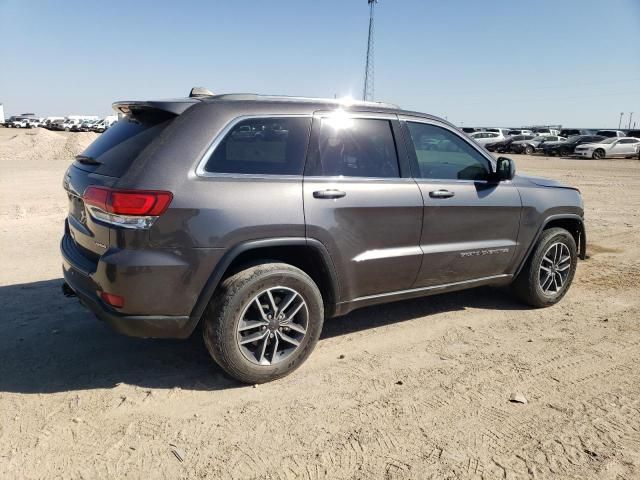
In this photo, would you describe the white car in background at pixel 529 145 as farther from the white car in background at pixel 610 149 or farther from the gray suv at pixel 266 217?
the gray suv at pixel 266 217

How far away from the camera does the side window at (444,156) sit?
409 cm

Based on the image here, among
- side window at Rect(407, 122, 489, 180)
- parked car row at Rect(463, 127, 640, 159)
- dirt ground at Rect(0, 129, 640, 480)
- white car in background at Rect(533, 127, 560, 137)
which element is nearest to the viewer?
dirt ground at Rect(0, 129, 640, 480)

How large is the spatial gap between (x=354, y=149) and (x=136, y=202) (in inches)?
64.2

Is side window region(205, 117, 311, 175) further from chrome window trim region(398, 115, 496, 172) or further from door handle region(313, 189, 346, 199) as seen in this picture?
chrome window trim region(398, 115, 496, 172)

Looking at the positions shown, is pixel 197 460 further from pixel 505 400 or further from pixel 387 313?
pixel 387 313

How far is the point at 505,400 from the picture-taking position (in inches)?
126

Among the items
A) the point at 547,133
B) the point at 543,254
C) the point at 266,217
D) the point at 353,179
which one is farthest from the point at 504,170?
the point at 547,133

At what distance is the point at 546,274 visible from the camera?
493 cm

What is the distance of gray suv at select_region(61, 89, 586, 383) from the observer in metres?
2.98

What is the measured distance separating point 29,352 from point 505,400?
3.40 m

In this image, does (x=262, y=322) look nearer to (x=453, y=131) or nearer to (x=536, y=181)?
(x=453, y=131)

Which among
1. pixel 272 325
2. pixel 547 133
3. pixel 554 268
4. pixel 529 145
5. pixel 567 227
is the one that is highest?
pixel 547 133

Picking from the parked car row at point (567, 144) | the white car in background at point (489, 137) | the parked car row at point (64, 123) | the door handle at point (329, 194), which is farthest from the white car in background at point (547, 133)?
the parked car row at point (64, 123)

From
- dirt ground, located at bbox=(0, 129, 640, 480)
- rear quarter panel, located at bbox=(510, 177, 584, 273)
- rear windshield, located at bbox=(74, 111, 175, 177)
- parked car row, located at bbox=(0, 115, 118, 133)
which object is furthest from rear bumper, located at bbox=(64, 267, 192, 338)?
parked car row, located at bbox=(0, 115, 118, 133)
